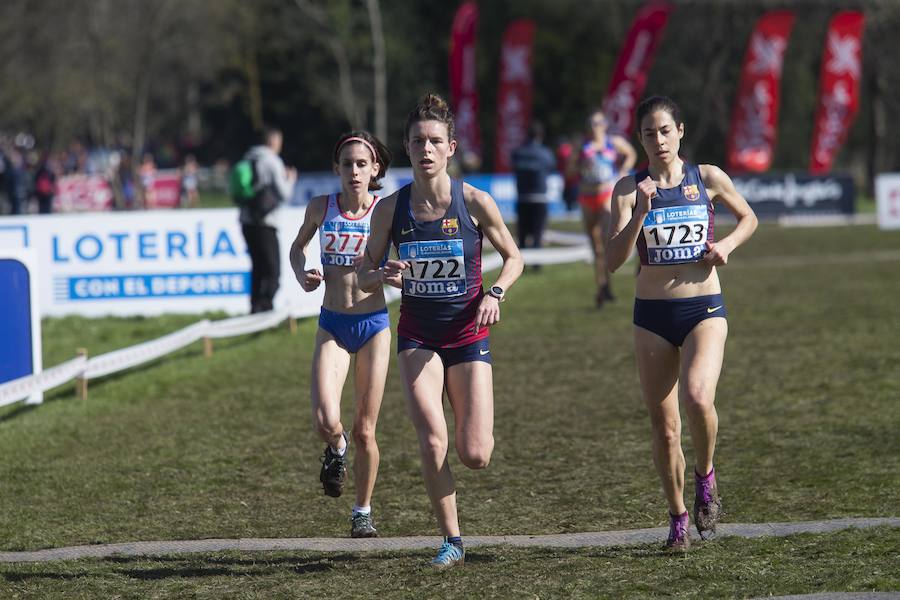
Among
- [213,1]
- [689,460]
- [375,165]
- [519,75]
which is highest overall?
[213,1]

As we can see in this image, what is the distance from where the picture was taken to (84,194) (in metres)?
48.4

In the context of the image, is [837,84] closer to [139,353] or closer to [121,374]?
[121,374]

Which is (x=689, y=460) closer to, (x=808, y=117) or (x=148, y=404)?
(x=148, y=404)

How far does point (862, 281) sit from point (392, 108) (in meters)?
46.8

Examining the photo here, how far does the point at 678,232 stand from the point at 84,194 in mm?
44342

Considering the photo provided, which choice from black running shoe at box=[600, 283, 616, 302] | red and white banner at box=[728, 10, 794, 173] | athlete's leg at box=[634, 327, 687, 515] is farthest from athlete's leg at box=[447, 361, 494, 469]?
red and white banner at box=[728, 10, 794, 173]

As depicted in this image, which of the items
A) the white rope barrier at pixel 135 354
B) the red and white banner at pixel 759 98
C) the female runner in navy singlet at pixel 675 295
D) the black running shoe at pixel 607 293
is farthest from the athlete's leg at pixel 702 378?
the red and white banner at pixel 759 98

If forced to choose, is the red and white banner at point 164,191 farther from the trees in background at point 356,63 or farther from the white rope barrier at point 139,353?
the white rope barrier at point 139,353

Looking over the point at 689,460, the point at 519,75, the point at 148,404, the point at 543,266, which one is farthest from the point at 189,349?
the point at 519,75

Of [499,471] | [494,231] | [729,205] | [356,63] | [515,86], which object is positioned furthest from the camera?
[356,63]

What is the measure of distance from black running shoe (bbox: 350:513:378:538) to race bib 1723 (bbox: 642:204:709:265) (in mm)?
2009

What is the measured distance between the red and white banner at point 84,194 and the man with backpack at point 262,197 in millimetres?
33606

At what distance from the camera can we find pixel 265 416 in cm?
1091

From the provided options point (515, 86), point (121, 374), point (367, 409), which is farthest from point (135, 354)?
point (515, 86)
